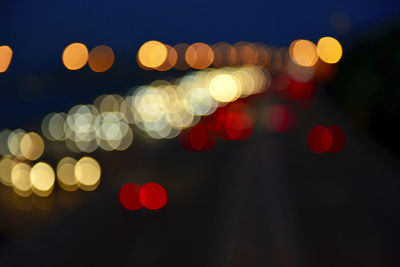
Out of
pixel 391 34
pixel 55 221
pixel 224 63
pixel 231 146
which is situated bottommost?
pixel 55 221

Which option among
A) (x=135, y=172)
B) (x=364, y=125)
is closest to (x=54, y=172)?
(x=135, y=172)

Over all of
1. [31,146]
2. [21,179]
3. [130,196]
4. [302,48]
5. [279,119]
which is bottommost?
[130,196]

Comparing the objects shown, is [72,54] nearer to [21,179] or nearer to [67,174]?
[21,179]

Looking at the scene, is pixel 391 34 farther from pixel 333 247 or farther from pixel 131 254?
pixel 131 254

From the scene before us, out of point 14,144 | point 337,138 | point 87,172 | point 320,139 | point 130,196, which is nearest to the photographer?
point 130,196

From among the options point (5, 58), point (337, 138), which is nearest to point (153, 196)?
point (5, 58)

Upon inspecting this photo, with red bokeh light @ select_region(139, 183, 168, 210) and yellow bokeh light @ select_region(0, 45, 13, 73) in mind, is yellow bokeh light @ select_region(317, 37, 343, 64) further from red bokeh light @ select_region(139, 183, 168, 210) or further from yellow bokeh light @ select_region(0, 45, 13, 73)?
yellow bokeh light @ select_region(0, 45, 13, 73)

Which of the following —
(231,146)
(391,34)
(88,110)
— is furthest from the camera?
(88,110)
